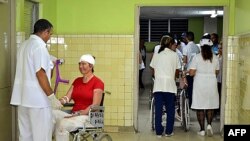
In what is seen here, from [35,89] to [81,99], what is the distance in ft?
1.93

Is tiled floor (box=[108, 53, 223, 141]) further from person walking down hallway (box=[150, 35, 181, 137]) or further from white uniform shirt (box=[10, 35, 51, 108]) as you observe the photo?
white uniform shirt (box=[10, 35, 51, 108])

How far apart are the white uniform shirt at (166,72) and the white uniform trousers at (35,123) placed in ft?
7.54

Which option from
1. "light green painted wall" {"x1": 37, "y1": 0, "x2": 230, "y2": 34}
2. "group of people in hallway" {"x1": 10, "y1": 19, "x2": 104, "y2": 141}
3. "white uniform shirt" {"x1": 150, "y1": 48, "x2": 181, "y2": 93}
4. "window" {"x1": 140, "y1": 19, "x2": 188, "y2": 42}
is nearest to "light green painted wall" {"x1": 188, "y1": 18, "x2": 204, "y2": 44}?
"window" {"x1": 140, "y1": 19, "x2": 188, "y2": 42}

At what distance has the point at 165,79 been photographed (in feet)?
19.0

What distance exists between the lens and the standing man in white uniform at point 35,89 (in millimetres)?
3693

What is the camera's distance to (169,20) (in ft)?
45.4

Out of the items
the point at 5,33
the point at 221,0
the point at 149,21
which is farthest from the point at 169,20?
the point at 5,33

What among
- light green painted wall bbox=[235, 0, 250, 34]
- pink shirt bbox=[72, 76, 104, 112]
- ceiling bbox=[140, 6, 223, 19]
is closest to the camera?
pink shirt bbox=[72, 76, 104, 112]

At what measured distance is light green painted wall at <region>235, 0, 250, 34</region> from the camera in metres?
5.14

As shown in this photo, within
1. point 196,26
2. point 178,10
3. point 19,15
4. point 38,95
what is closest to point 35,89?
point 38,95

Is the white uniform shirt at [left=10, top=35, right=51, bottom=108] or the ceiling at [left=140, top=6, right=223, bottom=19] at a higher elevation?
the ceiling at [left=140, top=6, right=223, bottom=19]

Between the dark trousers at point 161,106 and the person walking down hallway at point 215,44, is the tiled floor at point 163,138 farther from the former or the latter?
the person walking down hallway at point 215,44

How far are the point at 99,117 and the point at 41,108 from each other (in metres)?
0.58

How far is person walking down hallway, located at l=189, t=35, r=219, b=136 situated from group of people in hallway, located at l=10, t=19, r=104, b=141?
7.69ft
